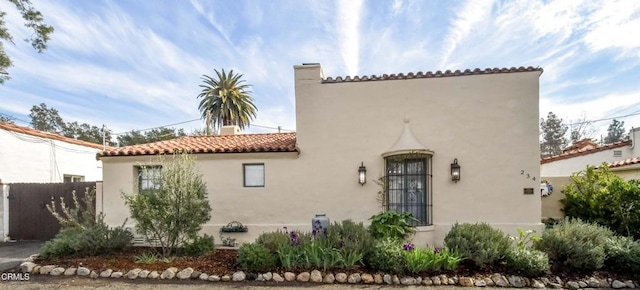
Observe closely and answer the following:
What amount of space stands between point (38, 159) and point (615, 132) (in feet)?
184

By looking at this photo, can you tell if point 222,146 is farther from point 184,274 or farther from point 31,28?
point 31,28

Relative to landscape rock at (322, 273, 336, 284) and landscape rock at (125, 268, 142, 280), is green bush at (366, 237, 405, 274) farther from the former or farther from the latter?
landscape rock at (125, 268, 142, 280)

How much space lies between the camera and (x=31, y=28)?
10.4 metres

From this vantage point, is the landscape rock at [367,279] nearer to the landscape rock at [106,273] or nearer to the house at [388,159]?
the house at [388,159]

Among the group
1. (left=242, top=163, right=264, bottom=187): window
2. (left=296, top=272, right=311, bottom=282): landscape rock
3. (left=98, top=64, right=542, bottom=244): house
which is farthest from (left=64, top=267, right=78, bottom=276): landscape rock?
(left=296, top=272, right=311, bottom=282): landscape rock

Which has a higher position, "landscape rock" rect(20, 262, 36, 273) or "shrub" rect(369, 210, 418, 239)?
"shrub" rect(369, 210, 418, 239)

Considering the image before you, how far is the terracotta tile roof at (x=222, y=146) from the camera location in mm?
8766

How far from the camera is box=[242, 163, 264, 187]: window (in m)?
8.93

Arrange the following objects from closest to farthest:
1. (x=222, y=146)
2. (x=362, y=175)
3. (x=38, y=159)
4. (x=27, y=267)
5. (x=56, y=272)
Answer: (x=56, y=272)
(x=27, y=267)
(x=362, y=175)
(x=222, y=146)
(x=38, y=159)

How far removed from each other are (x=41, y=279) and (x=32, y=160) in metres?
9.11

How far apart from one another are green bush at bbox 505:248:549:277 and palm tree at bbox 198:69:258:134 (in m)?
22.4

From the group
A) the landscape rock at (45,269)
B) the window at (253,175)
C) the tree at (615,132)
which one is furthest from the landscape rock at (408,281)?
the tree at (615,132)

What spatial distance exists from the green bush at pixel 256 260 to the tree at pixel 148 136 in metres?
31.5

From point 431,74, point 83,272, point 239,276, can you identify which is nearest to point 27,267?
point 83,272
